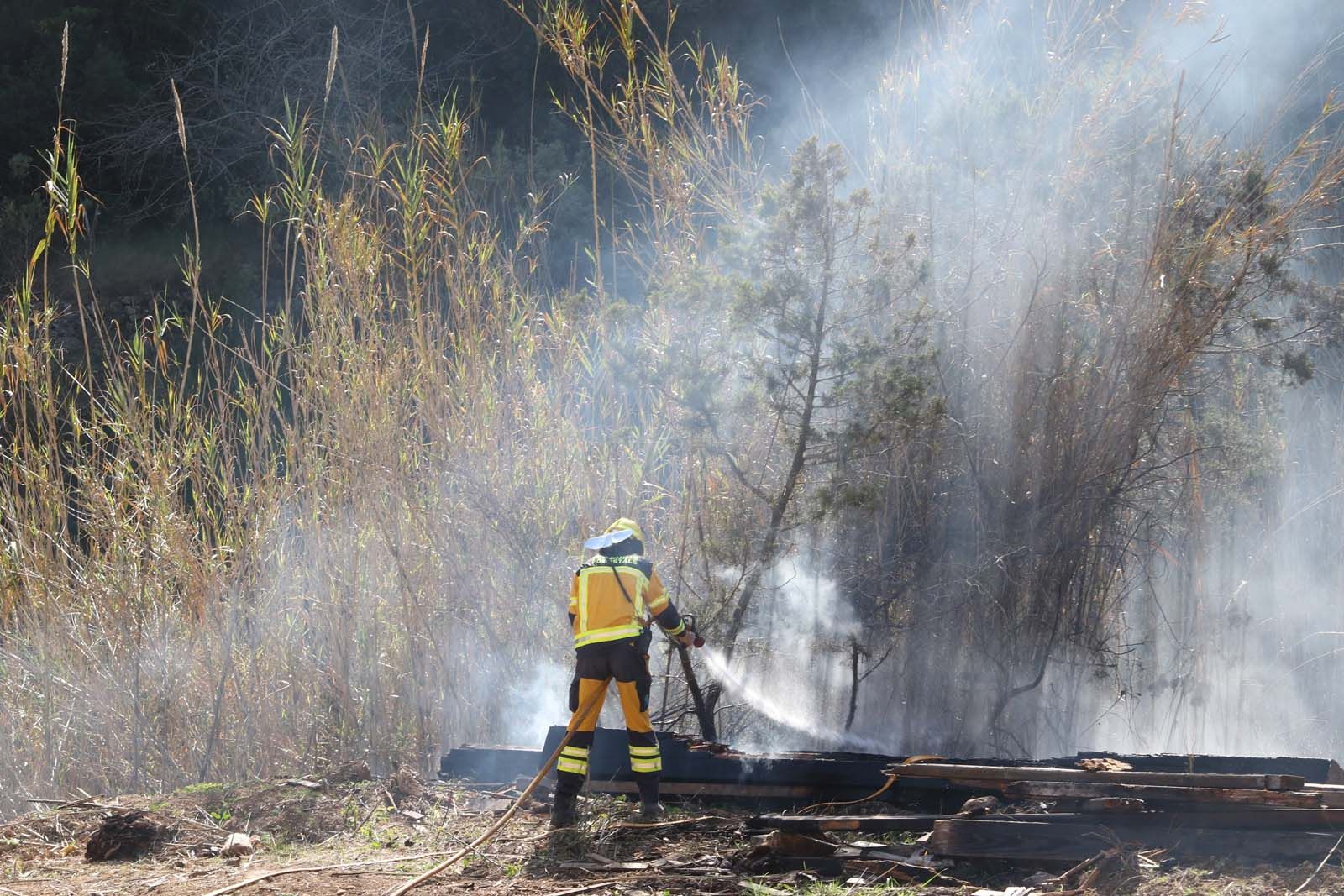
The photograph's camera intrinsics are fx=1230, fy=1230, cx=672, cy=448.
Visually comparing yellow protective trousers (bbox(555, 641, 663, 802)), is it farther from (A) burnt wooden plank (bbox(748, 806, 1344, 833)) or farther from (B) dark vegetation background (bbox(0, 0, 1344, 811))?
(B) dark vegetation background (bbox(0, 0, 1344, 811))

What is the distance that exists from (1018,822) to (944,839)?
0.30 metres

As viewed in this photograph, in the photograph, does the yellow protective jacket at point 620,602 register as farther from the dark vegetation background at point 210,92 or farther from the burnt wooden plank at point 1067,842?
the dark vegetation background at point 210,92

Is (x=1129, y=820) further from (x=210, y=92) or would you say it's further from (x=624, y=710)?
(x=210, y=92)

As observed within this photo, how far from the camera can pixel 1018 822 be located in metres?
4.76

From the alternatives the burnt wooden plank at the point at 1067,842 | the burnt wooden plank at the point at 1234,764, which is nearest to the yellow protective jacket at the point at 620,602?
the burnt wooden plank at the point at 1067,842

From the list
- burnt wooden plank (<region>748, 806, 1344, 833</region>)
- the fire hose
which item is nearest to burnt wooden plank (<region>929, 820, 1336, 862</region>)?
burnt wooden plank (<region>748, 806, 1344, 833</region>)

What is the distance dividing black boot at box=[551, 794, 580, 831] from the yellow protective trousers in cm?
3

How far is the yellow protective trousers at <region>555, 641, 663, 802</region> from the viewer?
5.52 m

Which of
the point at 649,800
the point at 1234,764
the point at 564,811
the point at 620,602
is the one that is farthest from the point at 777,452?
the point at 1234,764

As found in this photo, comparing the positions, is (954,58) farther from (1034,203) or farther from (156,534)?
(156,534)

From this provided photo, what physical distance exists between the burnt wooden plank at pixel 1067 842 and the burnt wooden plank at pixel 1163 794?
0.13 metres

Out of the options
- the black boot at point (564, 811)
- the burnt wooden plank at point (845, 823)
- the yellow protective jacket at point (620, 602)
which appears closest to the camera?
the burnt wooden plank at point (845, 823)

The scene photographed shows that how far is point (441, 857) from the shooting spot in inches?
201

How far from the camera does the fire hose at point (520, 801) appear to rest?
461cm
